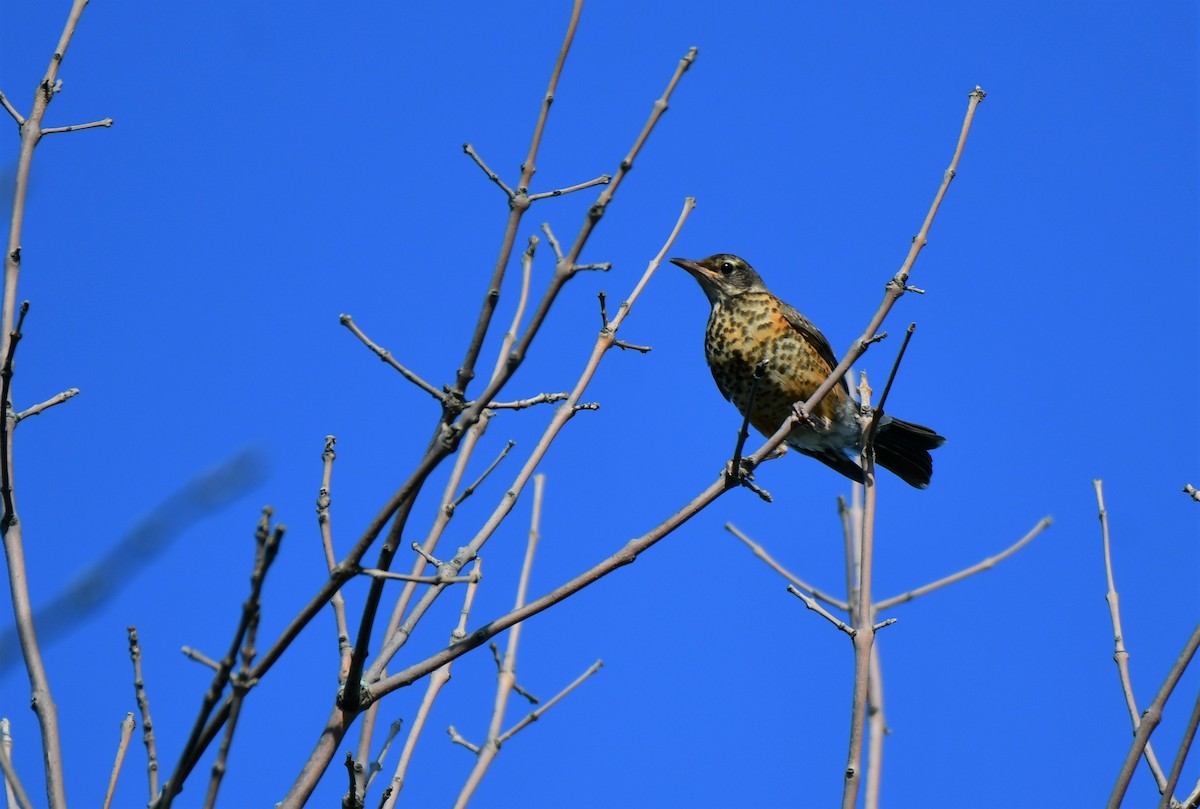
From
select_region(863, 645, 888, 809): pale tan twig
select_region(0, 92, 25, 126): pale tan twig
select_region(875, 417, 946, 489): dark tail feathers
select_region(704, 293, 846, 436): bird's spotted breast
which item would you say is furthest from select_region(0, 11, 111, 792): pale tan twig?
select_region(875, 417, 946, 489): dark tail feathers

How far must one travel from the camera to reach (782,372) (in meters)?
6.25

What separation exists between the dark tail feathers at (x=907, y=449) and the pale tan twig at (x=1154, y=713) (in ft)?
13.4

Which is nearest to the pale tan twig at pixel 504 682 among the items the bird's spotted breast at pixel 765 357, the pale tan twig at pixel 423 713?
the pale tan twig at pixel 423 713

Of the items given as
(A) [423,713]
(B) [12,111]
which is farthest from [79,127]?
(A) [423,713]

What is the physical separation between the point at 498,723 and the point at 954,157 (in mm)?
1985

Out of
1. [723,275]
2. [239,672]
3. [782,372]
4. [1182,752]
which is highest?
[723,275]

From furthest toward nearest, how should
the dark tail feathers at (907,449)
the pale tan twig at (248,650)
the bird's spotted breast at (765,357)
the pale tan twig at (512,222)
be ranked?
the dark tail feathers at (907,449) < the bird's spotted breast at (765,357) < the pale tan twig at (512,222) < the pale tan twig at (248,650)

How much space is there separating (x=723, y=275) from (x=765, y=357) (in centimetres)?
A: 76

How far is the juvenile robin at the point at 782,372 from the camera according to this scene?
6.31m

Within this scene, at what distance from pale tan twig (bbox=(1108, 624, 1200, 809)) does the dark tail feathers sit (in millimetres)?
4081

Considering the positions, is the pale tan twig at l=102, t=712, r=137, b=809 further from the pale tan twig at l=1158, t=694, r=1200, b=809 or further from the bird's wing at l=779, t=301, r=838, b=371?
the bird's wing at l=779, t=301, r=838, b=371

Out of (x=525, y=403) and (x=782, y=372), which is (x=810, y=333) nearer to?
(x=782, y=372)

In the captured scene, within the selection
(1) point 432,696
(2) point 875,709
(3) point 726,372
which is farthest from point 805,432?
(1) point 432,696

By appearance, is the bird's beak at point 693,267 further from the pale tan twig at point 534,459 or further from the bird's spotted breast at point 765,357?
the pale tan twig at point 534,459
